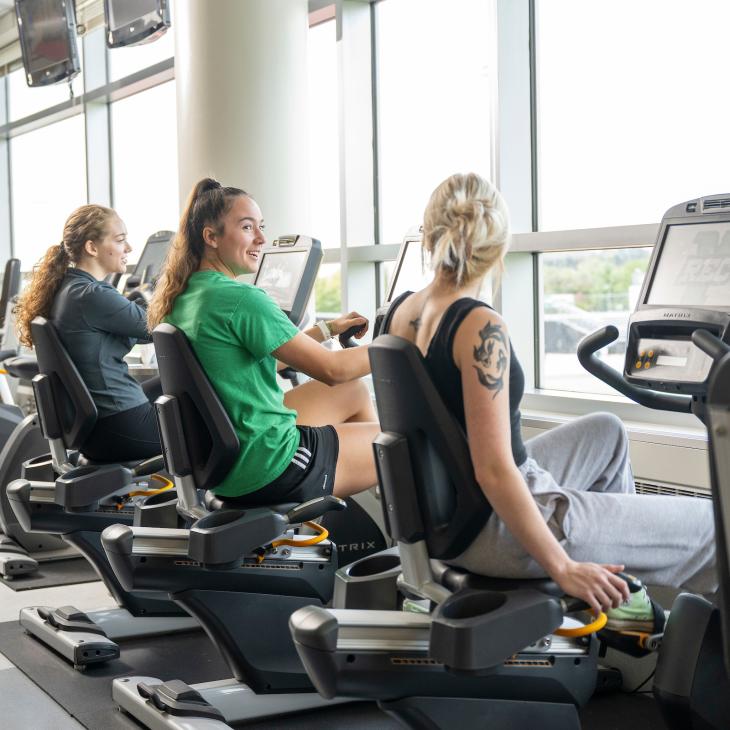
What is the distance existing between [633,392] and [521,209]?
5.33 feet

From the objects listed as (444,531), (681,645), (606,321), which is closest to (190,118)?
(606,321)

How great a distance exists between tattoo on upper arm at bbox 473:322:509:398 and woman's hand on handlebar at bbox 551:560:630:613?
0.36 meters

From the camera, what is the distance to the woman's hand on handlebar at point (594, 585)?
1.90 metres

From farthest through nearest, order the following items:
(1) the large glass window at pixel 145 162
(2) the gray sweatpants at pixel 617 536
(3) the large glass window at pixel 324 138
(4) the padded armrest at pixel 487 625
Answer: (1) the large glass window at pixel 145 162, (3) the large glass window at pixel 324 138, (2) the gray sweatpants at pixel 617 536, (4) the padded armrest at pixel 487 625

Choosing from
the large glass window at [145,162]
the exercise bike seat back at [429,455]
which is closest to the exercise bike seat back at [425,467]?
the exercise bike seat back at [429,455]

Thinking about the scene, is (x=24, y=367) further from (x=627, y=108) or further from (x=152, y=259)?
(x=627, y=108)

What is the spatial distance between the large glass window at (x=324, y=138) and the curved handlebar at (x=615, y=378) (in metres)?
2.96

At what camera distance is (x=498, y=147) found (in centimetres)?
376

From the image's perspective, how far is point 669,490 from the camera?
9.39 feet

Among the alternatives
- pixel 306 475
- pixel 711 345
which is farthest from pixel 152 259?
pixel 711 345

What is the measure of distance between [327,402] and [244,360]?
21.9 inches

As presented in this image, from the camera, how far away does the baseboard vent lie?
2.76 metres

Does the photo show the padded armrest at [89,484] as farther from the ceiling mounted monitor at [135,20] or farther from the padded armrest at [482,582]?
the ceiling mounted monitor at [135,20]

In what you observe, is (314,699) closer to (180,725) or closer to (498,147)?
(180,725)
